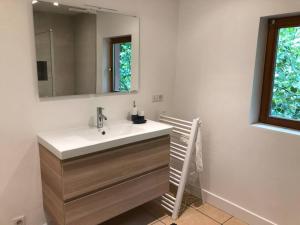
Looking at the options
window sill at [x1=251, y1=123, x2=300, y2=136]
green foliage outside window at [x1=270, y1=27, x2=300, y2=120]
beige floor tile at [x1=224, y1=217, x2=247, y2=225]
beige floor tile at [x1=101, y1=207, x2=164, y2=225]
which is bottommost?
beige floor tile at [x1=101, y1=207, x2=164, y2=225]

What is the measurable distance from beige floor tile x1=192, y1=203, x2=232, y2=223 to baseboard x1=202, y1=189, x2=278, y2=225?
0.15 ft

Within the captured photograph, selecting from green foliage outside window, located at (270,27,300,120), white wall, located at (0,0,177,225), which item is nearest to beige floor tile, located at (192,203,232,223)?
green foliage outside window, located at (270,27,300,120)

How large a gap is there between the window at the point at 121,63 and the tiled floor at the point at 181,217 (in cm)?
123

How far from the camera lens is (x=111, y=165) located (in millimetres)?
1845

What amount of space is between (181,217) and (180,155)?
23.6 inches

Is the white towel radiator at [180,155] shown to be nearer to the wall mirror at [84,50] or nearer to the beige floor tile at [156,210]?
the beige floor tile at [156,210]

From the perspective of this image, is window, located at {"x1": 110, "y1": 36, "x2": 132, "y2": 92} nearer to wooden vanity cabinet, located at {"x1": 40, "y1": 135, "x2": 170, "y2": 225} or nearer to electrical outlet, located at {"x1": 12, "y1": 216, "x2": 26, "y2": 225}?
wooden vanity cabinet, located at {"x1": 40, "y1": 135, "x2": 170, "y2": 225}

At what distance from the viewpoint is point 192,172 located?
279cm

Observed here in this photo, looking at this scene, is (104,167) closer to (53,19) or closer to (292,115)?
(53,19)

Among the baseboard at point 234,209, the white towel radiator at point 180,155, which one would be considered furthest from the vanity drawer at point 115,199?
the baseboard at point 234,209

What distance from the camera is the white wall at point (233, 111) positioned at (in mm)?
2064

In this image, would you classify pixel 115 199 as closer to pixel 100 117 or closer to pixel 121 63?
pixel 100 117

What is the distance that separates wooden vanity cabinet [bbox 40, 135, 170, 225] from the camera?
5.53 feet

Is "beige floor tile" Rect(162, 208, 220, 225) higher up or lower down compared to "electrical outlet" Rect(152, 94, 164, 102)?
lower down
